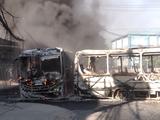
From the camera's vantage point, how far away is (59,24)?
116 feet

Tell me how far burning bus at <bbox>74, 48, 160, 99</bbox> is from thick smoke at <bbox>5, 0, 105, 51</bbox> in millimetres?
9541

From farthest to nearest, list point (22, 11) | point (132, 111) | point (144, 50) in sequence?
point (22, 11) < point (144, 50) < point (132, 111)

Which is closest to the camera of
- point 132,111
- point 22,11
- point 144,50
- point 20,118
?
point 20,118

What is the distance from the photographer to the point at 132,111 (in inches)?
734

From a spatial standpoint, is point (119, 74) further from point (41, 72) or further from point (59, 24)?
point (59, 24)

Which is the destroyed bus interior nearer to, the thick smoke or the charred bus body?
the charred bus body

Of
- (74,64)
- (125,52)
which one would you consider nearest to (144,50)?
(125,52)

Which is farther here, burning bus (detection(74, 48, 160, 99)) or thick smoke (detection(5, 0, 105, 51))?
thick smoke (detection(5, 0, 105, 51))

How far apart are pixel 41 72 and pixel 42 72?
0.06m

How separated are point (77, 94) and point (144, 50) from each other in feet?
13.7

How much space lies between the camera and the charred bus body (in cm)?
2517

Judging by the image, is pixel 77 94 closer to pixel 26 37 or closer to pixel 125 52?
pixel 125 52

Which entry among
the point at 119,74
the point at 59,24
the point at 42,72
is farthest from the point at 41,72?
the point at 59,24

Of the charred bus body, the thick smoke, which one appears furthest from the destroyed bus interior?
the thick smoke
